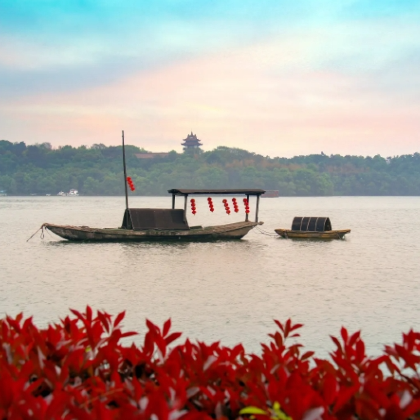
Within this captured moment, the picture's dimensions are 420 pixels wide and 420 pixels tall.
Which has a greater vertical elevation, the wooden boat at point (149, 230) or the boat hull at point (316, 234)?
the wooden boat at point (149, 230)

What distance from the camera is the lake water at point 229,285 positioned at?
15250 millimetres

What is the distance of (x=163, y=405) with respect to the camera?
3.00m

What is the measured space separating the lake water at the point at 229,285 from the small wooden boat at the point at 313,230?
52cm

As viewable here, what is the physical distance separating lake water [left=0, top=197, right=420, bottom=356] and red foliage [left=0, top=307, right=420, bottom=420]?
8.11 metres

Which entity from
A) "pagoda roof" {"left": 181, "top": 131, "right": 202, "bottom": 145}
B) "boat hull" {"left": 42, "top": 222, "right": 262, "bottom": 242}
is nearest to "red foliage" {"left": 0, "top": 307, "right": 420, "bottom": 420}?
"boat hull" {"left": 42, "top": 222, "right": 262, "bottom": 242}

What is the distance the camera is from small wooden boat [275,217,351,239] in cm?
3906

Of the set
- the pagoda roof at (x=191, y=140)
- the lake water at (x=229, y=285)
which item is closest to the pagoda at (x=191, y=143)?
the pagoda roof at (x=191, y=140)

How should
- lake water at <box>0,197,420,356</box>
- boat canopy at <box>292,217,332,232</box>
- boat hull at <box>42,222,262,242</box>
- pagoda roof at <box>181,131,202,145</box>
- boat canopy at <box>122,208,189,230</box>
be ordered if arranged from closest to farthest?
1. lake water at <box>0,197,420,356</box>
2. boat hull at <box>42,222,262,242</box>
3. boat canopy at <box>122,208,189,230</box>
4. boat canopy at <box>292,217,332,232</box>
5. pagoda roof at <box>181,131,202,145</box>

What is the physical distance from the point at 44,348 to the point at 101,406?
139 centimetres

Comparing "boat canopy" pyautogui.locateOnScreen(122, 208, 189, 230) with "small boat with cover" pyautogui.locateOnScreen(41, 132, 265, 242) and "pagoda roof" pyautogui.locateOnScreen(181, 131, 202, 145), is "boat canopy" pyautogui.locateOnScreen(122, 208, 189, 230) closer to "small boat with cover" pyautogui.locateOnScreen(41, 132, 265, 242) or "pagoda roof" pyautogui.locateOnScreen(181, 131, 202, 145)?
"small boat with cover" pyautogui.locateOnScreen(41, 132, 265, 242)

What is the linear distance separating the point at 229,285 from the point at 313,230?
58.0 ft

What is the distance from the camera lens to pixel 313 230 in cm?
3953

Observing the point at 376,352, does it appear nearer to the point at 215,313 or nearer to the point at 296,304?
the point at 215,313

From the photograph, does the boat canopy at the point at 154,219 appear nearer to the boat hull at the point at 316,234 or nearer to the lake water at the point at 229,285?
the lake water at the point at 229,285
